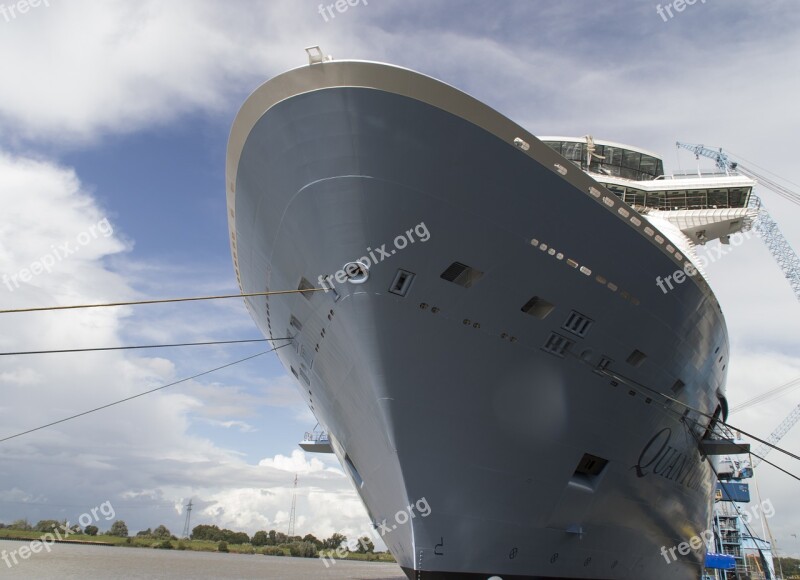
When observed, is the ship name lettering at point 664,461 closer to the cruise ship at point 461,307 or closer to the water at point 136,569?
the cruise ship at point 461,307

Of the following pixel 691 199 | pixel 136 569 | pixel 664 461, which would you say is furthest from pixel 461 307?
pixel 136 569

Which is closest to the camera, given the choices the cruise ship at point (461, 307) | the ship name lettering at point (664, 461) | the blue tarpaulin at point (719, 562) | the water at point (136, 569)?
the cruise ship at point (461, 307)

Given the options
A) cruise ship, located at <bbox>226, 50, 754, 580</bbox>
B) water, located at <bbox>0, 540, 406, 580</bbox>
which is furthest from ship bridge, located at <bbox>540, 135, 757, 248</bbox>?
water, located at <bbox>0, 540, 406, 580</bbox>

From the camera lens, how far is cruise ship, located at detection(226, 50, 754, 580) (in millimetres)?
7938

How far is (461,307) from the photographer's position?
8570mm

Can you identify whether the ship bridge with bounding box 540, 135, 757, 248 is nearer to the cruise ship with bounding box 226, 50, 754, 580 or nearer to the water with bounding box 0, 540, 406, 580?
the cruise ship with bounding box 226, 50, 754, 580

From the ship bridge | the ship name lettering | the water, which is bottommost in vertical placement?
the water

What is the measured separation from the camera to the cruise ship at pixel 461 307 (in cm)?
794

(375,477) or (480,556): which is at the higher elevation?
(375,477)

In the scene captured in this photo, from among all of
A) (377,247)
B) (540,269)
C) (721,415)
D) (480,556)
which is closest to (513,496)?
(480,556)

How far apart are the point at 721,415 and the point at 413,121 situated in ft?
40.7

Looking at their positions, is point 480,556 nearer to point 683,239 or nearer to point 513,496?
point 513,496

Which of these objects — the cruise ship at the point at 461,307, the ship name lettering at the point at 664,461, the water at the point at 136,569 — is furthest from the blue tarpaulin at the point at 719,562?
the cruise ship at the point at 461,307

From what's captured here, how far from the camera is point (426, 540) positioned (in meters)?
8.95
